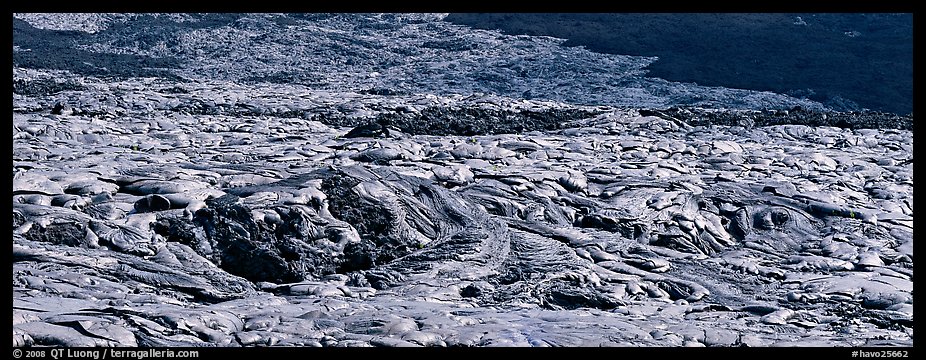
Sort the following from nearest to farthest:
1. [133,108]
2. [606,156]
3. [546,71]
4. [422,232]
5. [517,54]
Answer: [422,232]
[606,156]
[133,108]
[546,71]
[517,54]

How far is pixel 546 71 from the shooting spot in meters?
18.2

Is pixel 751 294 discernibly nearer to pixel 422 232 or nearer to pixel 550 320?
pixel 550 320

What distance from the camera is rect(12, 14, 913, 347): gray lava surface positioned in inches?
178

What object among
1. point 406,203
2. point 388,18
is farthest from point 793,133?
point 388,18

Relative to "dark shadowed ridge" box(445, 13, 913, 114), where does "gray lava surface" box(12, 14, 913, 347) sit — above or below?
above

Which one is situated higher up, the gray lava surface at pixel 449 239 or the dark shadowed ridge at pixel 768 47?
the gray lava surface at pixel 449 239

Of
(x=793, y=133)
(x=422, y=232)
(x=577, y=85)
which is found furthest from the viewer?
(x=577, y=85)

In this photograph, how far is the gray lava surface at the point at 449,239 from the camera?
452 cm

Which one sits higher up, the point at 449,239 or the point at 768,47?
the point at 449,239

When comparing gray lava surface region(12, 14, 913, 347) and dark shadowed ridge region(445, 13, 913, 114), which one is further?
dark shadowed ridge region(445, 13, 913, 114)

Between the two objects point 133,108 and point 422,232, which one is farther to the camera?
point 133,108

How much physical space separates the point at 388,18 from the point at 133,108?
42.9 feet

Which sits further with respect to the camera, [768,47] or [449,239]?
[768,47]

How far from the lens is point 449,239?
6059 millimetres
